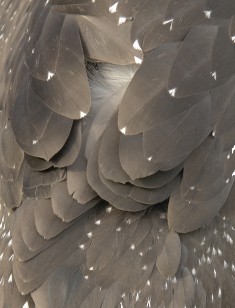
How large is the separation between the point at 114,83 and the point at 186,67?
1.05 feet

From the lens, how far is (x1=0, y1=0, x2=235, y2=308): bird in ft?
10.4

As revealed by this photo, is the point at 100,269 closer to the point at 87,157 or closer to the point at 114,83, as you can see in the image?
the point at 87,157

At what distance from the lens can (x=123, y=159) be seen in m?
3.12

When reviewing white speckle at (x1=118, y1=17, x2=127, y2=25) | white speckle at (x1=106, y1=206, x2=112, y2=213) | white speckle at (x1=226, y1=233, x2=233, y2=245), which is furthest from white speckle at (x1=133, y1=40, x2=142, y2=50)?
white speckle at (x1=226, y1=233, x2=233, y2=245)

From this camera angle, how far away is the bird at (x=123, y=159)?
10.4 ft

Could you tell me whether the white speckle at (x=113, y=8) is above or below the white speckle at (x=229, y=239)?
above

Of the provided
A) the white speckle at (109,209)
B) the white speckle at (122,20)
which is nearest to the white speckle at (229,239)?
the white speckle at (109,209)

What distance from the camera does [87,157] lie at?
10.6 ft

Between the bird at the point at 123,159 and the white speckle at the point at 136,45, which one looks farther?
the white speckle at the point at 136,45

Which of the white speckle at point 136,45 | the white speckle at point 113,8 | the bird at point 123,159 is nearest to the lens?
the bird at point 123,159

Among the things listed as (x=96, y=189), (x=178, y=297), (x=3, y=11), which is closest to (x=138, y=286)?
(x=178, y=297)

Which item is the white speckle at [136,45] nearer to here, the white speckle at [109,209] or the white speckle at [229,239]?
the white speckle at [109,209]

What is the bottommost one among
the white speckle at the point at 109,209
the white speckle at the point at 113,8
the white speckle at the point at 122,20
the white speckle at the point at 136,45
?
the white speckle at the point at 109,209

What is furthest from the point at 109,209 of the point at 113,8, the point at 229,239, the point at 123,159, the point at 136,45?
the point at 113,8
